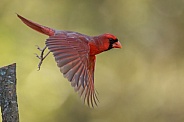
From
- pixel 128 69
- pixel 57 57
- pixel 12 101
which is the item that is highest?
pixel 128 69

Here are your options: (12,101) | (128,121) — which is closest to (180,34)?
(128,121)

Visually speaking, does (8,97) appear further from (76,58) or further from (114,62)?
(114,62)

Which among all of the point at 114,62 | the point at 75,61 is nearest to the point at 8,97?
the point at 75,61

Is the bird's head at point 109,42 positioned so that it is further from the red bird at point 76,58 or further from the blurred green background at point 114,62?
the blurred green background at point 114,62

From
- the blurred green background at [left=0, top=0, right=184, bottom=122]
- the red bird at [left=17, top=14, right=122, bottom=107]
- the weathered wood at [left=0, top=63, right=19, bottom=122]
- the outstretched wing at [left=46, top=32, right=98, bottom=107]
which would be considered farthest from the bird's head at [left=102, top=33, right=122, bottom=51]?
the blurred green background at [left=0, top=0, right=184, bottom=122]

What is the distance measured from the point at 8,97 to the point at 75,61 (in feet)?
2.36

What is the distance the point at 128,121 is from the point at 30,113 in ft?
5.02

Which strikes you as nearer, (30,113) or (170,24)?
(30,113)

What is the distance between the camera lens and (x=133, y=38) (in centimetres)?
747

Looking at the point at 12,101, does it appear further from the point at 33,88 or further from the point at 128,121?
the point at 128,121

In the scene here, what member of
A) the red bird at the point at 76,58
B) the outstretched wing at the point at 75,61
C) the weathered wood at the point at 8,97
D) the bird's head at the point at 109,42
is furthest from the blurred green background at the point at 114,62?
the weathered wood at the point at 8,97

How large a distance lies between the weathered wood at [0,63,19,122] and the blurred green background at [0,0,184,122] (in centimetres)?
365

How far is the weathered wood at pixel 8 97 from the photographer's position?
9.40 feet

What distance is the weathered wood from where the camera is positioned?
287 centimetres
